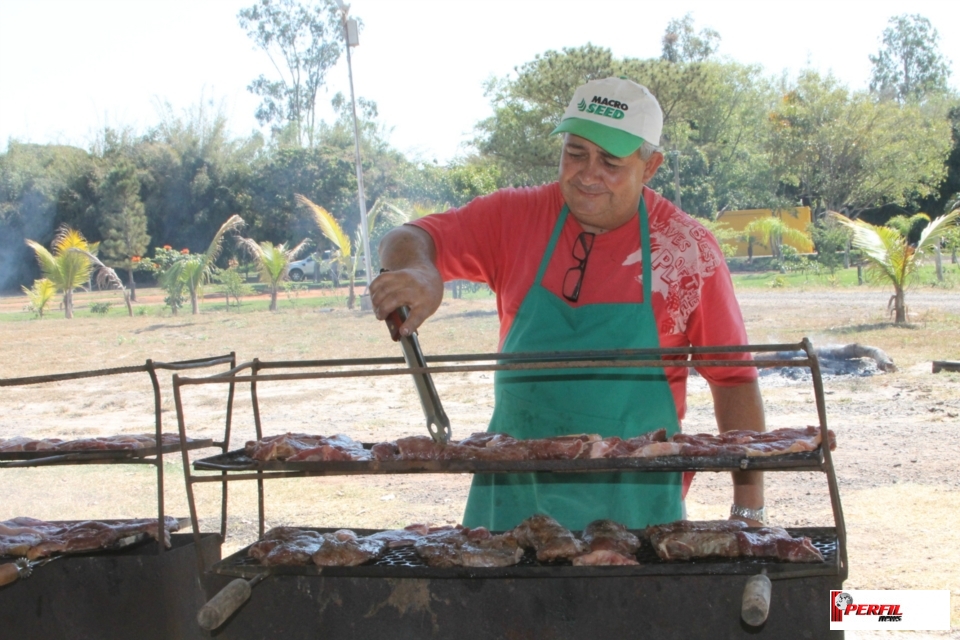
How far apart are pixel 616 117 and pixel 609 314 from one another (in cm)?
54

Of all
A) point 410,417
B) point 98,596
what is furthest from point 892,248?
point 98,596

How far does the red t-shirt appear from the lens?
244 cm

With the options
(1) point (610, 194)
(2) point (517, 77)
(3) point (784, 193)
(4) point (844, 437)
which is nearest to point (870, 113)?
(3) point (784, 193)

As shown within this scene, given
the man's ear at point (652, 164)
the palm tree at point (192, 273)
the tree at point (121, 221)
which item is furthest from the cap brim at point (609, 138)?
the tree at point (121, 221)

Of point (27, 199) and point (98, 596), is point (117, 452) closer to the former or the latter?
point (98, 596)

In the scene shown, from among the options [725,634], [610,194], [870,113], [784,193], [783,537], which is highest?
[870,113]

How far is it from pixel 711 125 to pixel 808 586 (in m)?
29.9

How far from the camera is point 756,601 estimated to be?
5.20 feet

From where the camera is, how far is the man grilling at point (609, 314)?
241 cm

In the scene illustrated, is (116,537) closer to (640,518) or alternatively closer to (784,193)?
(640,518)

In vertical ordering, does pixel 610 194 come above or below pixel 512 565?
above

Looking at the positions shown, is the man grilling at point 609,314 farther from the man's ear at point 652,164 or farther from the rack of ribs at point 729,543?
the rack of ribs at point 729,543

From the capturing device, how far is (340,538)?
7.09 feet

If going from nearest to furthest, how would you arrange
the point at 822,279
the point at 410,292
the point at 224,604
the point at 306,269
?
the point at 224,604 → the point at 410,292 → the point at 822,279 → the point at 306,269
